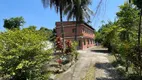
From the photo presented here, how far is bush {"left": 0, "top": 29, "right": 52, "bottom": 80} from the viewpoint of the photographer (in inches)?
374

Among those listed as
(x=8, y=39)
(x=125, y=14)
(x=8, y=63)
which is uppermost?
(x=125, y=14)

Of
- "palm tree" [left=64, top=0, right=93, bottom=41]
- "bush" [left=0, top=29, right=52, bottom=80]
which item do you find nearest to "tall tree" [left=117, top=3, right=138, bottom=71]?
"bush" [left=0, top=29, right=52, bottom=80]

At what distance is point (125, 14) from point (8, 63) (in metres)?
11.2

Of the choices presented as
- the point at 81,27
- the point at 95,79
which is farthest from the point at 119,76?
the point at 81,27

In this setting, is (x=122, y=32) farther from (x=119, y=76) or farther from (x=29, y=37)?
(x=29, y=37)

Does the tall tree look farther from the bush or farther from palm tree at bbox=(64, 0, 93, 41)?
palm tree at bbox=(64, 0, 93, 41)

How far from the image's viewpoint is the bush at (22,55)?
9.49 metres

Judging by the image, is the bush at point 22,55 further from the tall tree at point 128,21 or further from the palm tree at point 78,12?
the palm tree at point 78,12

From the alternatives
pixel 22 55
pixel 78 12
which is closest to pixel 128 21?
pixel 22 55

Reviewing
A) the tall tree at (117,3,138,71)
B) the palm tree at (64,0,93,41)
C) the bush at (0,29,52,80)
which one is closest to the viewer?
the bush at (0,29,52,80)

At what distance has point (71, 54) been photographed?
20406mm

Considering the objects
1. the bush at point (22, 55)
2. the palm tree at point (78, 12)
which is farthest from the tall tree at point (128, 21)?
the palm tree at point (78, 12)

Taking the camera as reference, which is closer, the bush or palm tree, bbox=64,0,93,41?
the bush

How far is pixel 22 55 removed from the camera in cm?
974
